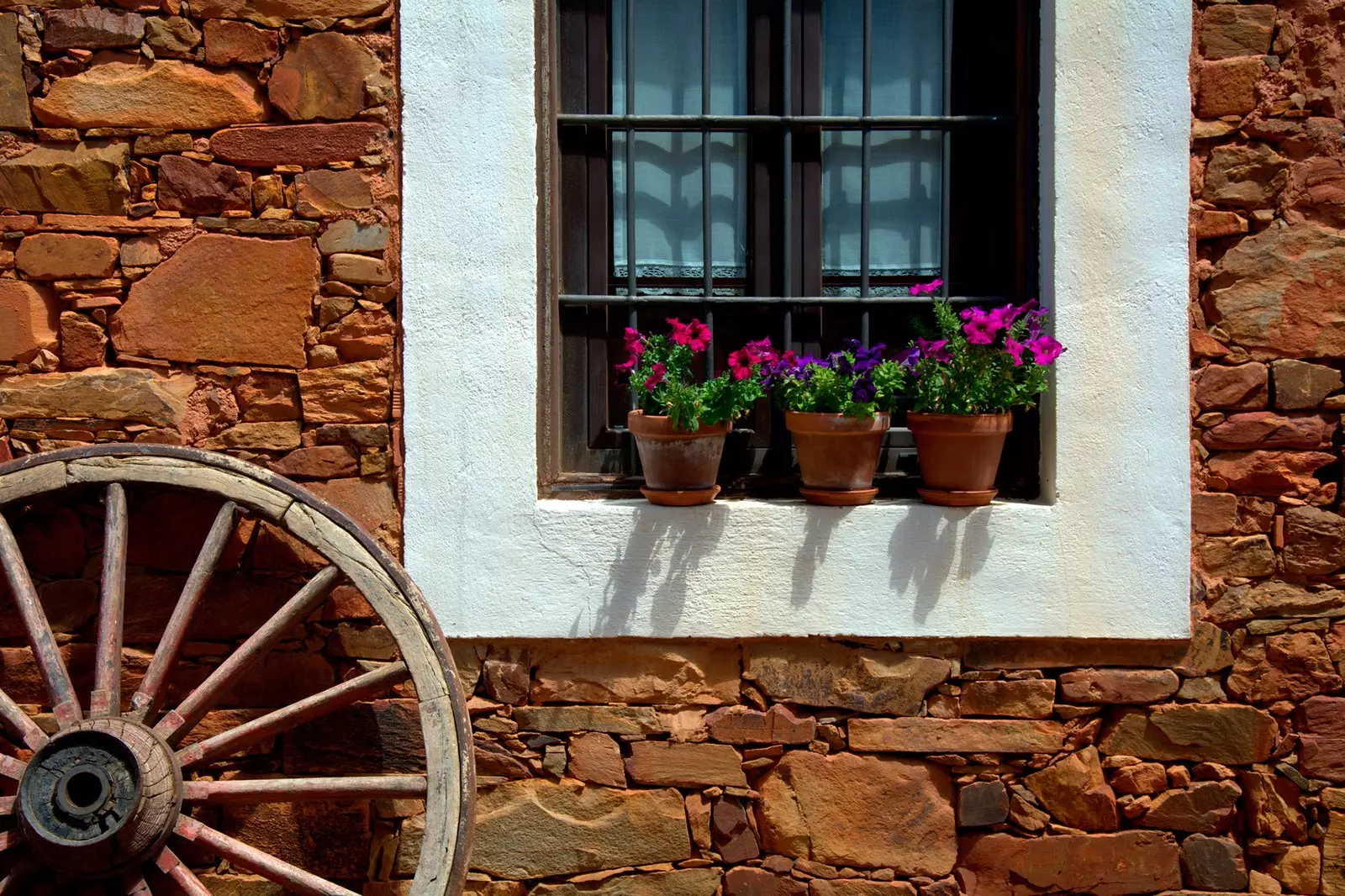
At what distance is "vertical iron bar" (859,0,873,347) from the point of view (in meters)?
2.38

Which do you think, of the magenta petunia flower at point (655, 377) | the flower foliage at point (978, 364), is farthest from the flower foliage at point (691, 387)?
the flower foliage at point (978, 364)

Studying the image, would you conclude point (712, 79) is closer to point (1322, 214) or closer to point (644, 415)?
point (644, 415)

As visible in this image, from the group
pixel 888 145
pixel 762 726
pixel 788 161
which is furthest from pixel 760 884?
pixel 888 145

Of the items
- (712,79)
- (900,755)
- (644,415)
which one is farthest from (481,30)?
(900,755)

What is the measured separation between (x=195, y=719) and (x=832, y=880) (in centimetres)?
144

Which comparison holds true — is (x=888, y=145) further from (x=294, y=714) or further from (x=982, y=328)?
(x=294, y=714)

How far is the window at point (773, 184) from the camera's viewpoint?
2.42 meters

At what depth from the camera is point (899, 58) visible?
97.0 inches

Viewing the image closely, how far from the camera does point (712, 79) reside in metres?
2.47

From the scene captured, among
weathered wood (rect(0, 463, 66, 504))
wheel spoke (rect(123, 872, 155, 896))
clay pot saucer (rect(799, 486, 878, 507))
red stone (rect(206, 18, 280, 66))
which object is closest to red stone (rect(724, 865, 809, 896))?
clay pot saucer (rect(799, 486, 878, 507))

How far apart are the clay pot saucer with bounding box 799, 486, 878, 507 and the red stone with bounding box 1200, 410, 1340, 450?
2.55ft

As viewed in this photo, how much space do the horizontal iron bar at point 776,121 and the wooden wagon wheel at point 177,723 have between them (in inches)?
44.7

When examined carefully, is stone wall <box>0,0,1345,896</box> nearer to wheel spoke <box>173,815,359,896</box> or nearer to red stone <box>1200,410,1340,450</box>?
red stone <box>1200,410,1340,450</box>

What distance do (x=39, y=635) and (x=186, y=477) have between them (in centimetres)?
43
